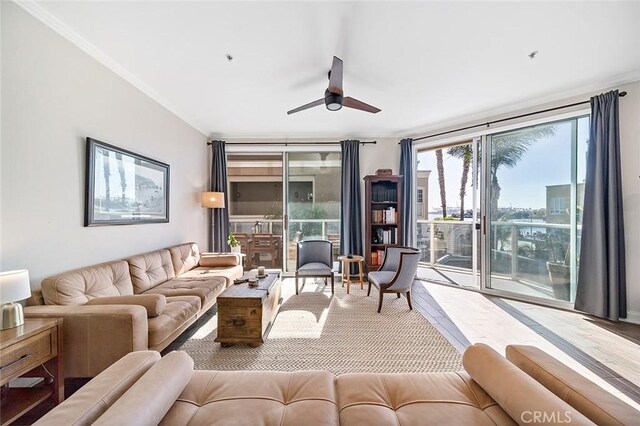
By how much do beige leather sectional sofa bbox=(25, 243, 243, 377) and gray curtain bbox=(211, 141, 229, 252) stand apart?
1.85m

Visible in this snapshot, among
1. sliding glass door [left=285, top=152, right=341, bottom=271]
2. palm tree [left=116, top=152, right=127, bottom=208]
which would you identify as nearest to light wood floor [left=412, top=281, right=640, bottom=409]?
sliding glass door [left=285, top=152, right=341, bottom=271]

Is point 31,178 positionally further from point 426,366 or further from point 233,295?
point 426,366

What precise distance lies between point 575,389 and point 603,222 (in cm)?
307

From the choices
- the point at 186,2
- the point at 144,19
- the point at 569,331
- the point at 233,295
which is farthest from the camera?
the point at 569,331

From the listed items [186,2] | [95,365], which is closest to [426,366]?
[95,365]

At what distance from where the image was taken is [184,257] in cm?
345

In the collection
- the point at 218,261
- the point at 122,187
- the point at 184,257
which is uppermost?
the point at 122,187

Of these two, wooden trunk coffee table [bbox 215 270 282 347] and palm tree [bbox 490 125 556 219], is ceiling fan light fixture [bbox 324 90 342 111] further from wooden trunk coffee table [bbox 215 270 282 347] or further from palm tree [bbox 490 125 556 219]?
palm tree [bbox 490 125 556 219]

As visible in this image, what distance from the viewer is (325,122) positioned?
4168 mm

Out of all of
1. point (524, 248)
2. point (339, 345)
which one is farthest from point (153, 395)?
point (524, 248)

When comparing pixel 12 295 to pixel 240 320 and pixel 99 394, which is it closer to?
pixel 99 394

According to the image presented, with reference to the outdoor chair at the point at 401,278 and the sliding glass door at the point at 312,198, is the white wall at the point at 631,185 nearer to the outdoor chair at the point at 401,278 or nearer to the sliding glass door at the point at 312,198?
the outdoor chair at the point at 401,278

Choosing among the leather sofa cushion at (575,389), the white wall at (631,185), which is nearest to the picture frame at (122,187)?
the leather sofa cushion at (575,389)

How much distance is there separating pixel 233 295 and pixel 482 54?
3.39m
